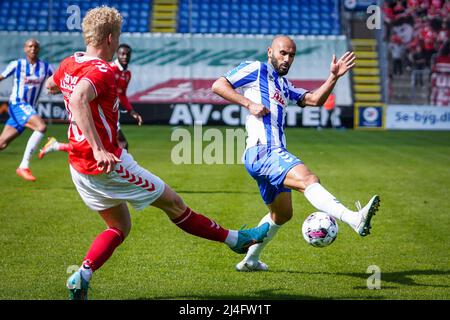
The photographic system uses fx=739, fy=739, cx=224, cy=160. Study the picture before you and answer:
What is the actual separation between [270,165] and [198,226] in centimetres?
84

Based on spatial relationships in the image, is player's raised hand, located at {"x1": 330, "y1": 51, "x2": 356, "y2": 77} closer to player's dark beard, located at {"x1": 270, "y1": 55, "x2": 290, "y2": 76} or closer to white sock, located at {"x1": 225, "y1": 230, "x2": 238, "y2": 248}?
player's dark beard, located at {"x1": 270, "y1": 55, "x2": 290, "y2": 76}

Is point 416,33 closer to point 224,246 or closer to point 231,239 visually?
point 224,246

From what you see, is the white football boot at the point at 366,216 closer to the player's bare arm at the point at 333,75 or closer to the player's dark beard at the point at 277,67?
the player's bare arm at the point at 333,75

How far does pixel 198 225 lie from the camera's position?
18.9 feet

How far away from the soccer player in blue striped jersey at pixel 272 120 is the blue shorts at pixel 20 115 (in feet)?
22.7

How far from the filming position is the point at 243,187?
12.4m

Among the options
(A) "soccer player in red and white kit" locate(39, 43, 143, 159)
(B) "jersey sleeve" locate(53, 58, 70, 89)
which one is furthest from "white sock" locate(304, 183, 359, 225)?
(A) "soccer player in red and white kit" locate(39, 43, 143, 159)

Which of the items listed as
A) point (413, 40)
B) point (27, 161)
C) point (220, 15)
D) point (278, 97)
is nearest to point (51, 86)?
point (278, 97)

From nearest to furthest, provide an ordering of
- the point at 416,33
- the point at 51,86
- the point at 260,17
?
the point at 51,86 → the point at 416,33 → the point at 260,17

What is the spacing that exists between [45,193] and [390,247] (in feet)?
18.6

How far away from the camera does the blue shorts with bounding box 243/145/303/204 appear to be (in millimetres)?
6090

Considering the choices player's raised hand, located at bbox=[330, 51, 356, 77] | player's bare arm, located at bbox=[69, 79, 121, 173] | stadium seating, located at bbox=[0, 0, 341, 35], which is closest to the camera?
player's bare arm, located at bbox=[69, 79, 121, 173]


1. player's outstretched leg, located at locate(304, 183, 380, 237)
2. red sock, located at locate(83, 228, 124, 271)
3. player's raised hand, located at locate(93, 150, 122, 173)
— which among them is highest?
player's raised hand, located at locate(93, 150, 122, 173)

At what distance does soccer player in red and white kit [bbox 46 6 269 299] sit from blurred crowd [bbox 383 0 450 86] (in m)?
27.4
